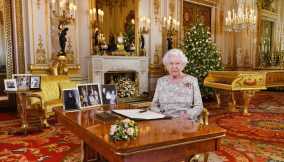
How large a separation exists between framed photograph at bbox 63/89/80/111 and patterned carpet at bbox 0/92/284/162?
94 cm

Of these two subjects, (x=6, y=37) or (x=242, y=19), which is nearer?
(x=242, y=19)

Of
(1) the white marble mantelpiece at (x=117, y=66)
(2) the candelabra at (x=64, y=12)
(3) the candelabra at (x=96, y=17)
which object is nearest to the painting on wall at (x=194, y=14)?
(1) the white marble mantelpiece at (x=117, y=66)

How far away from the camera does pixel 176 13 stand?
8.98m

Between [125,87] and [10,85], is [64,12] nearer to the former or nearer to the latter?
[10,85]

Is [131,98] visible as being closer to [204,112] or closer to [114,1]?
[114,1]

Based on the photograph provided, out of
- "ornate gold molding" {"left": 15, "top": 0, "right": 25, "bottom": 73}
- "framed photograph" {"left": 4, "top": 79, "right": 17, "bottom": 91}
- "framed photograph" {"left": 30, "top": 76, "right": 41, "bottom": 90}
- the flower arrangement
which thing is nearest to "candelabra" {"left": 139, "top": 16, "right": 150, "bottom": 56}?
the flower arrangement

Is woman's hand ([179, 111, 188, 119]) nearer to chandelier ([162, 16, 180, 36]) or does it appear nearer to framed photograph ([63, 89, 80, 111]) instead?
framed photograph ([63, 89, 80, 111])

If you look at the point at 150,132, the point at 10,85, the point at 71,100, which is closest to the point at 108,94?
the point at 71,100

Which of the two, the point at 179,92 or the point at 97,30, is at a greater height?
the point at 97,30

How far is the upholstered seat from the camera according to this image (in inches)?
183

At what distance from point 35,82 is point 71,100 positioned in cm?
281

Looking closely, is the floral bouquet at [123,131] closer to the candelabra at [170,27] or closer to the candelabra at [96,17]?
the candelabra at [96,17]

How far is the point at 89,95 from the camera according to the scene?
2625mm

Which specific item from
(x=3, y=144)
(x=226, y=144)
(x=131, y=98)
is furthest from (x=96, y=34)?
(x=226, y=144)
